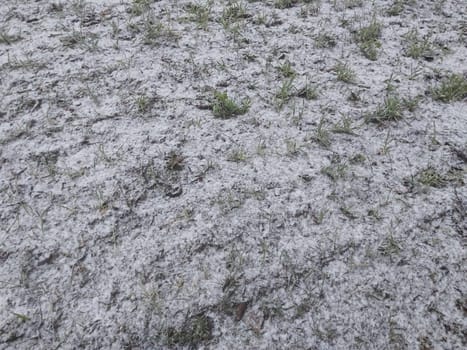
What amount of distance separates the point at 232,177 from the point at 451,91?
205 cm

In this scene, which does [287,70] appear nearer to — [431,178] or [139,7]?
[431,178]

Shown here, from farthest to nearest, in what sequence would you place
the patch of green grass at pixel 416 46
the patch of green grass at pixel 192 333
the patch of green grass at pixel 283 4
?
the patch of green grass at pixel 283 4, the patch of green grass at pixel 416 46, the patch of green grass at pixel 192 333

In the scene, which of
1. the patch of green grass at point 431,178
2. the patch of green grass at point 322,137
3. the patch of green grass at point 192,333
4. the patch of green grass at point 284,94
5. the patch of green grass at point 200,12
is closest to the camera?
the patch of green grass at point 192,333

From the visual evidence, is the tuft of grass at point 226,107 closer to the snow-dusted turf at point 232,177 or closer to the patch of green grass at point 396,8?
the snow-dusted turf at point 232,177

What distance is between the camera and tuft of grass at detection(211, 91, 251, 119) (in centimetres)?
285

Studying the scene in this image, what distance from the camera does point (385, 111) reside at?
9.20ft

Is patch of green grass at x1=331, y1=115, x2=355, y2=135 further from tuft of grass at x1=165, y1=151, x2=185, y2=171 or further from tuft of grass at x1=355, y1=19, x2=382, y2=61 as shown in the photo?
tuft of grass at x1=165, y1=151, x2=185, y2=171

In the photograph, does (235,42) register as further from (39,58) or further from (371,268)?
(371,268)

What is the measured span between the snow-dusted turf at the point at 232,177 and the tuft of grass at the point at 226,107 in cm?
2

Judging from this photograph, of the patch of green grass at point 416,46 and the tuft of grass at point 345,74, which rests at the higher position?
the patch of green grass at point 416,46

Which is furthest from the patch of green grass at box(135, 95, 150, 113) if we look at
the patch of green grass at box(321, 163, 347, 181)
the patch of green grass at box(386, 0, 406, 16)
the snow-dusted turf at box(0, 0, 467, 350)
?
the patch of green grass at box(386, 0, 406, 16)

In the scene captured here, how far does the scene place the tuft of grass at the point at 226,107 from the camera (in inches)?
112

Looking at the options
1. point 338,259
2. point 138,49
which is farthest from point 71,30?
point 338,259

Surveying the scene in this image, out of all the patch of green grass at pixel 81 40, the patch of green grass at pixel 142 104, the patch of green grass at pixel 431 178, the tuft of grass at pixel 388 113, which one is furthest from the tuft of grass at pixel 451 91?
the patch of green grass at pixel 81 40
